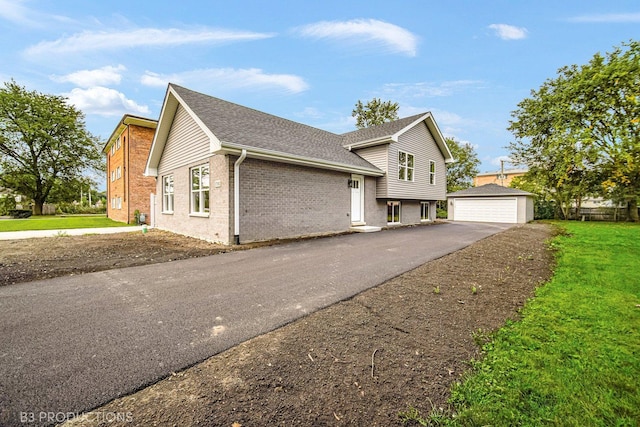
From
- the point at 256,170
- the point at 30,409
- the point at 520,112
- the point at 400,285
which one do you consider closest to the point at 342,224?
the point at 256,170

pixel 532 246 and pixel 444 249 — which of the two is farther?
pixel 532 246

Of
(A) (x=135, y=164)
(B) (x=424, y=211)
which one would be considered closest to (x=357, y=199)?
(B) (x=424, y=211)

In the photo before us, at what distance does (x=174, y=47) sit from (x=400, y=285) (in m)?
12.9

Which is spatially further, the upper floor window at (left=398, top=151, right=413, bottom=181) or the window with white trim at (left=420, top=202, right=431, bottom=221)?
the window with white trim at (left=420, top=202, right=431, bottom=221)

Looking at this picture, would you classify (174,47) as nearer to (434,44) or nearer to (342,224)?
(342,224)

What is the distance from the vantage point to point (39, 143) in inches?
1052

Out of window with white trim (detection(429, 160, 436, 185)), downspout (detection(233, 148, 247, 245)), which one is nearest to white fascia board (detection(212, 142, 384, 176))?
downspout (detection(233, 148, 247, 245))

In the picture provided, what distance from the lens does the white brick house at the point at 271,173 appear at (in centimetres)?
862

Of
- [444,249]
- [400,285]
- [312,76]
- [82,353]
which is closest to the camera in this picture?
[82,353]

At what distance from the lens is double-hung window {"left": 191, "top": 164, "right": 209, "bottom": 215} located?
9.69 metres

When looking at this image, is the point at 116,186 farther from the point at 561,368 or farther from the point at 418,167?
the point at 561,368

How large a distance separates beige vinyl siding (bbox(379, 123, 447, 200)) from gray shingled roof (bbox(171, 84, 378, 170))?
130cm

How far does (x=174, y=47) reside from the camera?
1122 cm

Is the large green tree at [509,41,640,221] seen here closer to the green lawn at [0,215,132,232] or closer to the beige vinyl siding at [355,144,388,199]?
the beige vinyl siding at [355,144,388,199]
